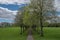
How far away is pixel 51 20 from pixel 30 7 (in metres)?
5.06

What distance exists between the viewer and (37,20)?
44.4 meters

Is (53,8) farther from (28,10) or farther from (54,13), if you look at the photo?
(28,10)

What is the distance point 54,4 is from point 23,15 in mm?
9534

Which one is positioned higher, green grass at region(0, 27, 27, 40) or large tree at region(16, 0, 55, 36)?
large tree at region(16, 0, 55, 36)

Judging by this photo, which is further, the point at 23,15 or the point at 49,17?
the point at 23,15

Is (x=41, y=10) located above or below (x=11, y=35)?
above

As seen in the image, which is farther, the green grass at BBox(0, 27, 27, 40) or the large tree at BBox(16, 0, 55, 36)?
the large tree at BBox(16, 0, 55, 36)

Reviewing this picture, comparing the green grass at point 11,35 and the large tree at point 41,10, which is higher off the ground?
the large tree at point 41,10

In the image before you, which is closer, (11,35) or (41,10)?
(41,10)

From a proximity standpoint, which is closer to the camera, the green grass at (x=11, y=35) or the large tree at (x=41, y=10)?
the green grass at (x=11, y=35)

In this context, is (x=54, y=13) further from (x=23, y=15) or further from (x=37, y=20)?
(x=23, y=15)

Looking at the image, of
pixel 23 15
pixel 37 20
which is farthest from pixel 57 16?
pixel 23 15

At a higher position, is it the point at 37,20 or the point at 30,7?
the point at 30,7

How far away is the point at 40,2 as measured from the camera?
4447 cm
